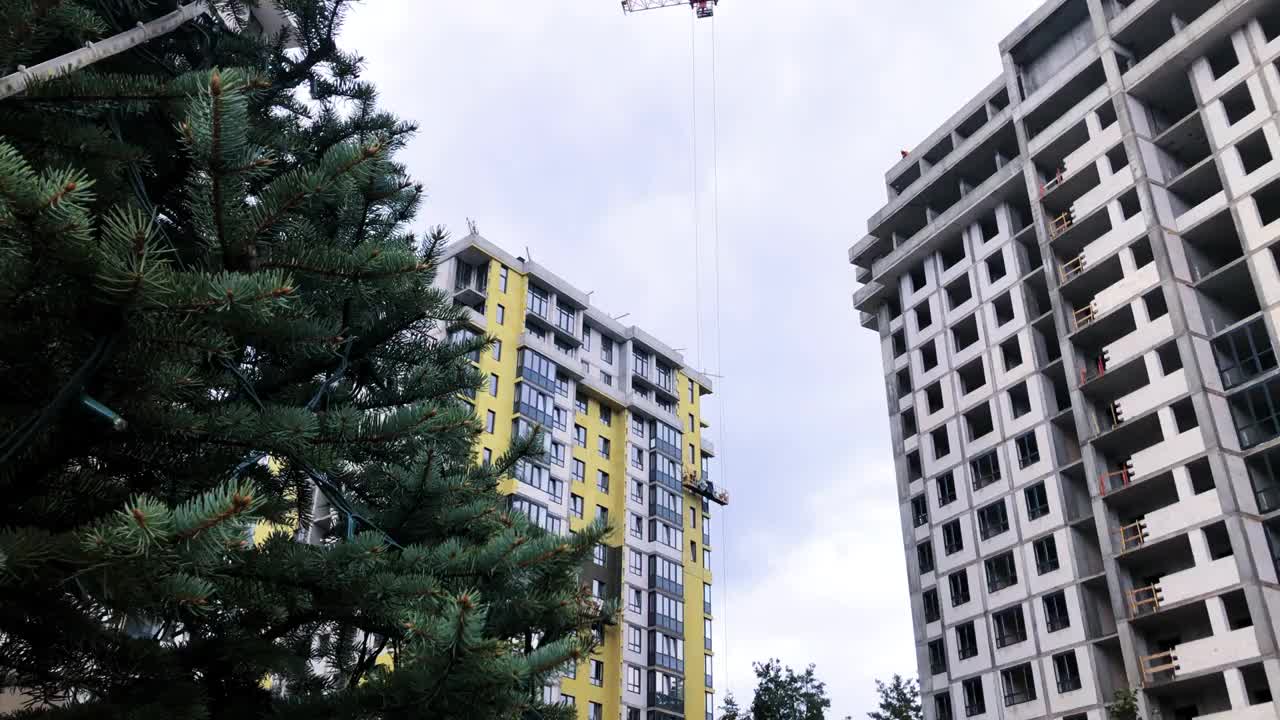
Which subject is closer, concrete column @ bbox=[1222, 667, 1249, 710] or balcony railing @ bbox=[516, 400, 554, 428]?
concrete column @ bbox=[1222, 667, 1249, 710]

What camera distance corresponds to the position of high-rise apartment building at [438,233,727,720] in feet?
184

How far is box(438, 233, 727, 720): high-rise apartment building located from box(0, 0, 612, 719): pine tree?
147ft

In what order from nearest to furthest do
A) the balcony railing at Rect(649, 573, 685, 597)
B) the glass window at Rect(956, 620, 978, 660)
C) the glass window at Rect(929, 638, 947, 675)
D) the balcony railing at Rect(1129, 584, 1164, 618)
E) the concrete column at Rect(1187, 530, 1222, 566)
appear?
the concrete column at Rect(1187, 530, 1222, 566) < the balcony railing at Rect(1129, 584, 1164, 618) < the glass window at Rect(956, 620, 978, 660) < the glass window at Rect(929, 638, 947, 675) < the balcony railing at Rect(649, 573, 685, 597)

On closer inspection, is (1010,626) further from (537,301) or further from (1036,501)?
(537,301)

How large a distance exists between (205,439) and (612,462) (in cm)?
5911

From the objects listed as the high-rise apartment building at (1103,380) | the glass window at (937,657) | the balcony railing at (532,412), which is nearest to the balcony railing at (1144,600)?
the high-rise apartment building at (1103,380)

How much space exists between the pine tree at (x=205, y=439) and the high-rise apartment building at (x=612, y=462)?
44.8 m

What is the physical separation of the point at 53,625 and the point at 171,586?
1.25 metres

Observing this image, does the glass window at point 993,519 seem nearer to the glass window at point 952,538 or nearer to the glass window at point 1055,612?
the glass window at point 952,538

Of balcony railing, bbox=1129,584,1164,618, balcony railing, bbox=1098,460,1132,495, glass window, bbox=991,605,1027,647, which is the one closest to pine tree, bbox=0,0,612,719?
balcony railing, bbox=1129,584,1164,618

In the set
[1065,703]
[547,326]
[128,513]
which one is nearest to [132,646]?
[128,513]

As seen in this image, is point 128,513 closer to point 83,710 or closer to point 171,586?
point 171,586

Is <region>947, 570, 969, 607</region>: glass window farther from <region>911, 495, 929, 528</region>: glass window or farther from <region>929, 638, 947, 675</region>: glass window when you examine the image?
<region>911, 495, 929, 528</region>: glass window

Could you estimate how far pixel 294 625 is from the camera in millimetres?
5641
